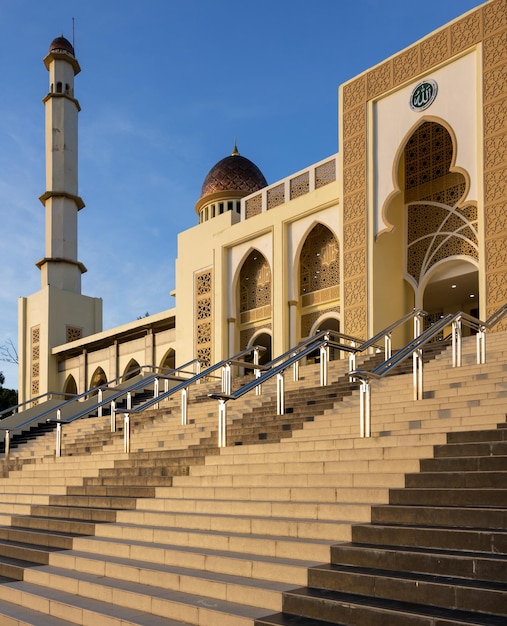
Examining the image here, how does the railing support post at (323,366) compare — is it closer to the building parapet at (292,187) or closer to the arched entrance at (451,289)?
the arched entrance at (451,289)

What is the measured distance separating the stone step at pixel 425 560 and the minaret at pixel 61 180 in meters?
25.7

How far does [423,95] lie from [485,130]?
80.0 inches

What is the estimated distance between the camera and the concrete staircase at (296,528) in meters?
3.84

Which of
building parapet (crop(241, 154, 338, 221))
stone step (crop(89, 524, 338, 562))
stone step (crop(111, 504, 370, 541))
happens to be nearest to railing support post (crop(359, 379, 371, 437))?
stone step (crop(111, 504, 370, 541))

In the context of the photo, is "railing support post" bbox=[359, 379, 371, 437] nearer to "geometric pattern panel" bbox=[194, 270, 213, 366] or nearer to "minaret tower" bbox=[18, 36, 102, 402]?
"geometric pattern panel" bbox=[194, 270, 213, 366]

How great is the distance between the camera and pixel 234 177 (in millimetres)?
25078

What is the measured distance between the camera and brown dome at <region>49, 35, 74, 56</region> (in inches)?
1157

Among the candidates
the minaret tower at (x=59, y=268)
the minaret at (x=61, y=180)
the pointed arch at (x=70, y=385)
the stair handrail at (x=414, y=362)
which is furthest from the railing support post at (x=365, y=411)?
the pointed arch at (x=70, y=385)

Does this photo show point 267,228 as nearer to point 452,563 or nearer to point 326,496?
point 326,496

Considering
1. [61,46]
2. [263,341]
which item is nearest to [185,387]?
[263,341]

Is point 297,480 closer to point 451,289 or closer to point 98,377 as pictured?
point 451,289

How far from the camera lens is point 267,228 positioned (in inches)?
733

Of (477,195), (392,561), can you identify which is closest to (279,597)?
(392,561)

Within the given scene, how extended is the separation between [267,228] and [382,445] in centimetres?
1309
